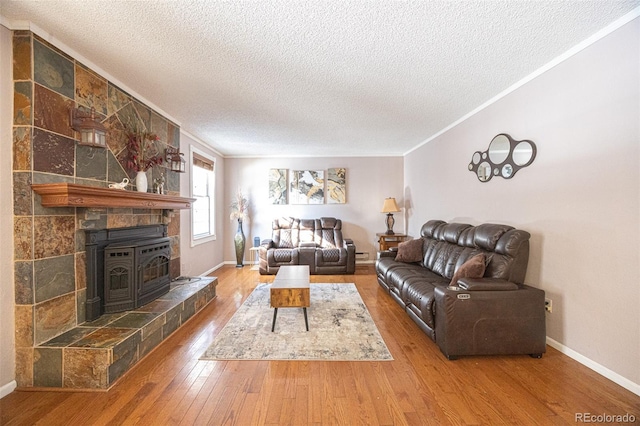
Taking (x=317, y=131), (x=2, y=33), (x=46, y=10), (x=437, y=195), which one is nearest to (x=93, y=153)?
(x=2, y=33)

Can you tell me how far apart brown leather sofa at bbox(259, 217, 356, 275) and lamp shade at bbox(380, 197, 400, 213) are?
1.05m

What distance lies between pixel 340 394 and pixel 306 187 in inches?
179

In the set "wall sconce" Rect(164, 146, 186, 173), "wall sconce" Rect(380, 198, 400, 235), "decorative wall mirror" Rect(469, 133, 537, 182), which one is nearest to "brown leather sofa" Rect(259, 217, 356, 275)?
"wall sconce" Rect(380, 198, 400, 235)

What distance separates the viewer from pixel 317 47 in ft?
6.40

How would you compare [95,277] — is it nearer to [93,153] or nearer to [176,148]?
[93,153]

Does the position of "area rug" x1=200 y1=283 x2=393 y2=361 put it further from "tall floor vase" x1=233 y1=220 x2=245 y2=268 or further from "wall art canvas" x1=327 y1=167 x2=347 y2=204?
"wall art canvas" x1=327 y1=167 x2=347 y2=204

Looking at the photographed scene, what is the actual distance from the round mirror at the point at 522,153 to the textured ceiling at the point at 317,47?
0.68 m

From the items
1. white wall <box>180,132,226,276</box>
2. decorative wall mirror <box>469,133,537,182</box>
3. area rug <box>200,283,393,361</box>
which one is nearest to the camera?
area rug <box>200,283,393,361</box>

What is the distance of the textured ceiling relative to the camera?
1599mm

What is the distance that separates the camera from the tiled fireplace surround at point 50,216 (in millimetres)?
1746

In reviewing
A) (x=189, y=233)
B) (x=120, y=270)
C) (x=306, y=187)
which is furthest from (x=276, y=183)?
(x=120, y=270)

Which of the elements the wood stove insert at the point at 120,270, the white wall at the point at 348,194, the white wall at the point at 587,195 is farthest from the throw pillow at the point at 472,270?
the white wall at the point at 348,194

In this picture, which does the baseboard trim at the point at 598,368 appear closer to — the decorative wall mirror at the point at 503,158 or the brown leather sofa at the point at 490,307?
the brown leather sofa at the point at 490,307

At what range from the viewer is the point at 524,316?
2.06 m
